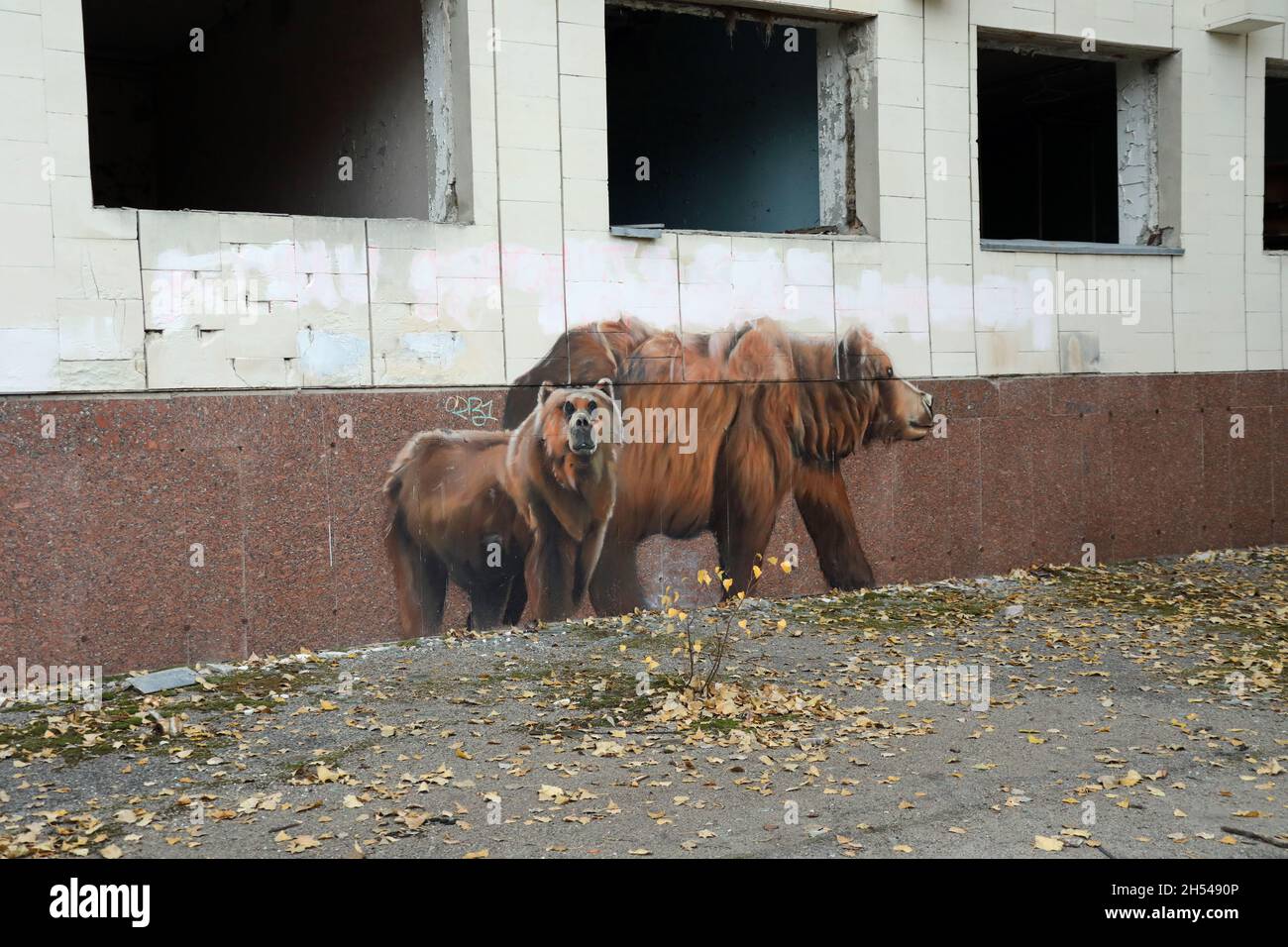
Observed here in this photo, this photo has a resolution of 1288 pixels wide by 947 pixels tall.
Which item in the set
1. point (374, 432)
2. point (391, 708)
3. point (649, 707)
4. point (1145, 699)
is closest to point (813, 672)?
point (649, 707)

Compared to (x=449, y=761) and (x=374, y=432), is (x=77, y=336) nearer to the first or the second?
(x=374, y=432)

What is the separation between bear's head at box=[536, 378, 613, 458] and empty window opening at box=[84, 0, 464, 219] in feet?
5.35

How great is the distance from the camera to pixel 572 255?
9.51 meters

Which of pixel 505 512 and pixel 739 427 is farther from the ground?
pixel 739 427

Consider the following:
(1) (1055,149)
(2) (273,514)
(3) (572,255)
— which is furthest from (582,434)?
(1) (1055,149)

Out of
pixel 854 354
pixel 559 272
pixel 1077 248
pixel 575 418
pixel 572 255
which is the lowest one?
pixel 575 418

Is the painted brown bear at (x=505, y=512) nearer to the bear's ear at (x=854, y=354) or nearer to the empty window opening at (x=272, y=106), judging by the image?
the empty window opening at (x=272, y=106)

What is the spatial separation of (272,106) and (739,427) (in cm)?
644

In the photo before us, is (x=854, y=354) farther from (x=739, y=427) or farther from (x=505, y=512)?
(x=505, y=512)

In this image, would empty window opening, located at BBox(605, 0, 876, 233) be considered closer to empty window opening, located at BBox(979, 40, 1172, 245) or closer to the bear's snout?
empty window opening, located at BBox(979, 40, 1172, 245)

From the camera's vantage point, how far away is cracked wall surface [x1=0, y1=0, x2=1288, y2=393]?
7754 millimetres

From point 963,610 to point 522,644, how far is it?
3.68 meters

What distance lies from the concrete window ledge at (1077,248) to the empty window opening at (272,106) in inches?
204

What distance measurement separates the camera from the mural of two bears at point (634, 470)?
358 inches
